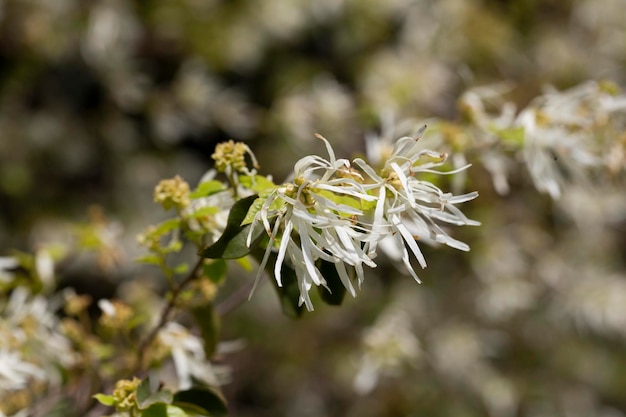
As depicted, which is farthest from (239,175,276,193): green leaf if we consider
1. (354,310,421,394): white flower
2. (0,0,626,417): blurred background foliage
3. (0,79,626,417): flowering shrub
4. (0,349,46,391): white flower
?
(0,0,626,417): blurred background foliage

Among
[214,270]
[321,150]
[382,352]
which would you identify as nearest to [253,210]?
[214,270]

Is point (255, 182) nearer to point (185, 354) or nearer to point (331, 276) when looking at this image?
point (331, 276)

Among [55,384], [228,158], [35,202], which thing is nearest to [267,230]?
[228,158]

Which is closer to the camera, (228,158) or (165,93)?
(228,158)

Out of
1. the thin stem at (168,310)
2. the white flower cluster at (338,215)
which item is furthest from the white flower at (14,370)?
the white flower cluster at (338,215)

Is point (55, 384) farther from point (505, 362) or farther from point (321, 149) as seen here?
point (505, 362)

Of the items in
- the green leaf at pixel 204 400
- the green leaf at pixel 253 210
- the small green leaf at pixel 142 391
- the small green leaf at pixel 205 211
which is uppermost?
the small green leaf at pixel 205 211

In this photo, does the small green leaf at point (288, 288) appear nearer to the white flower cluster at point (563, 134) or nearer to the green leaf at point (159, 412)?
the green leaf at point (159, 412)
